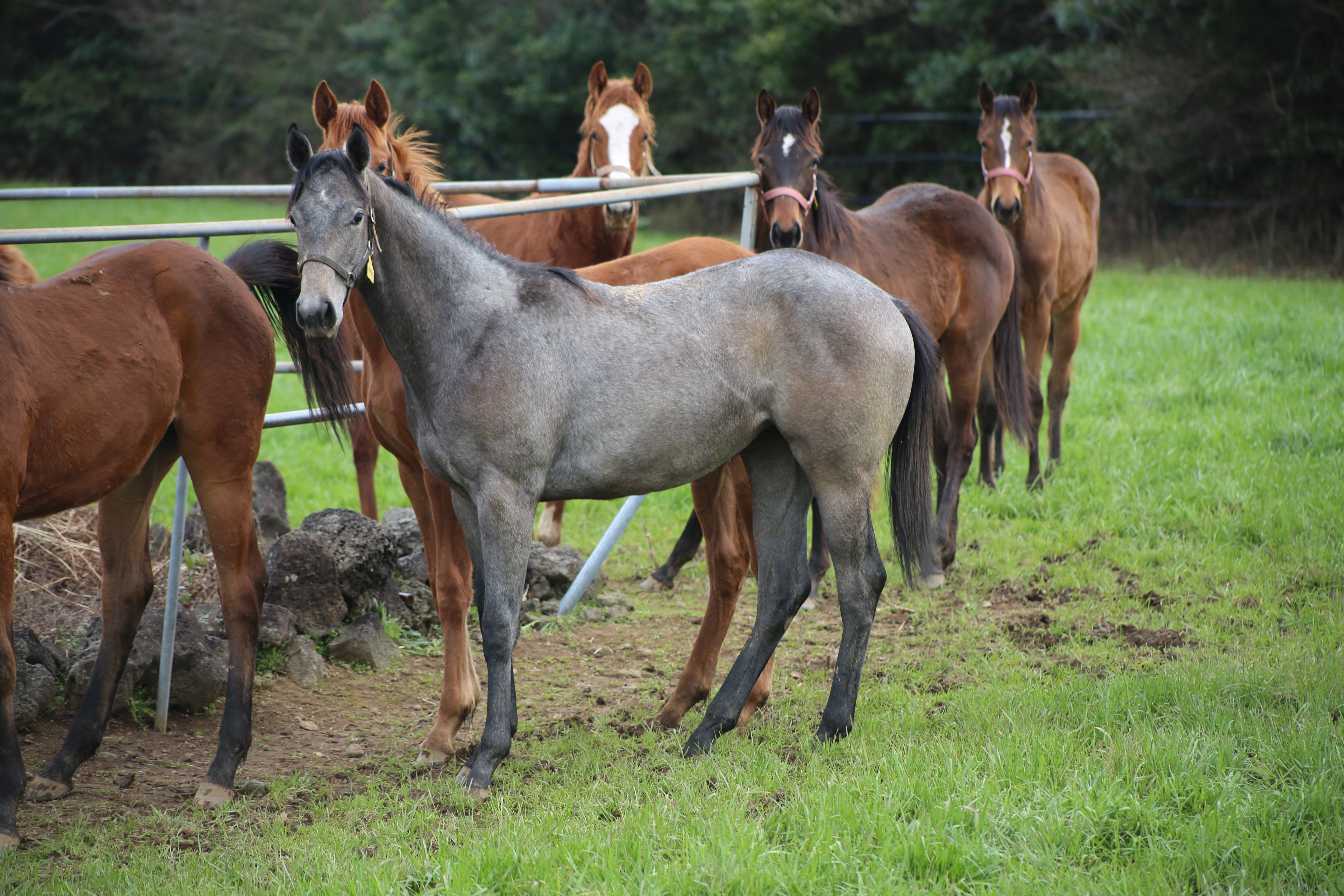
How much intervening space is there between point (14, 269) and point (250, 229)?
120 centimetres

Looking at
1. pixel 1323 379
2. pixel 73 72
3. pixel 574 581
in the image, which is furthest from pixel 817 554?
pixel 73 72

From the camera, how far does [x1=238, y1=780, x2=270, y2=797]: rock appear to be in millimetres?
3432

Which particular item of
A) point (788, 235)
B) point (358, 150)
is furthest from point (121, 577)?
point (788, 235)

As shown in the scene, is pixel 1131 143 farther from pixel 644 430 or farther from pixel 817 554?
pixel 644 430

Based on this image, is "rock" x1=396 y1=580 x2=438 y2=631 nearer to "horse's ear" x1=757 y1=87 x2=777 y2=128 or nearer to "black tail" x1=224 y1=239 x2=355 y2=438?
"black tail" x1=224 y1=239 x2=355 y2=438

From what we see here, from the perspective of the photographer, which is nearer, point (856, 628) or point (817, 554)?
point (856, 628)

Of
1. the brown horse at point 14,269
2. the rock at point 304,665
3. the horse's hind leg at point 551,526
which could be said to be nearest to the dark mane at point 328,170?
the brown horse at point 14,269

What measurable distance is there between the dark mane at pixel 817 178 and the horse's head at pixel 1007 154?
1.84 metres

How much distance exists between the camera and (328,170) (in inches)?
118

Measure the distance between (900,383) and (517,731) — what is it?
193 centimetres

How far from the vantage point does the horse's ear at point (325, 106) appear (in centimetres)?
425

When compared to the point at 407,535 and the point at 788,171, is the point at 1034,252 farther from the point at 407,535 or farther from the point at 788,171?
the point at 407,535

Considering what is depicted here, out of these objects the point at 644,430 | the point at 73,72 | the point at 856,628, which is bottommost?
the point at 856,628

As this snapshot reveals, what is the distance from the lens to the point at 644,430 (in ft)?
10.9
